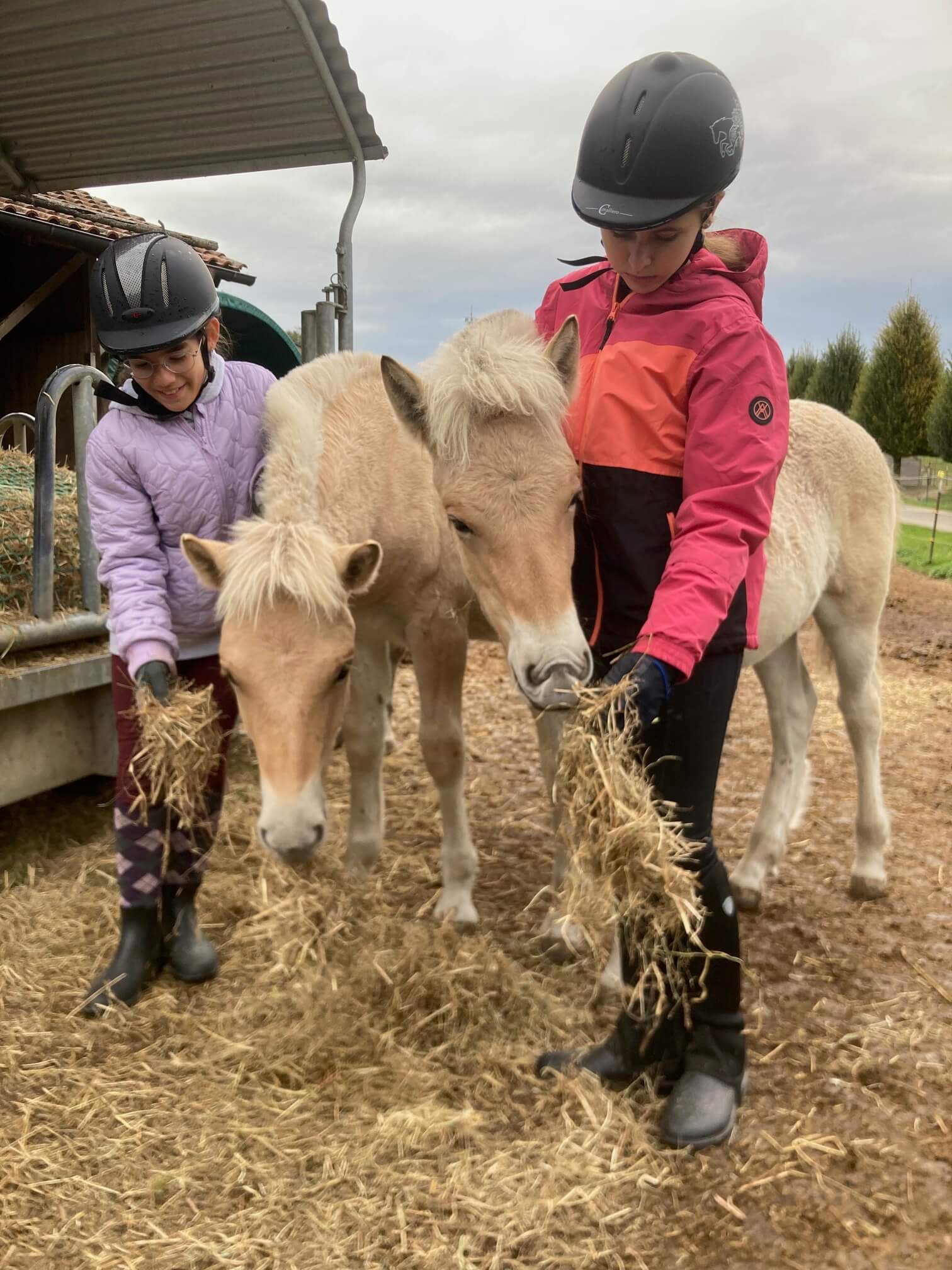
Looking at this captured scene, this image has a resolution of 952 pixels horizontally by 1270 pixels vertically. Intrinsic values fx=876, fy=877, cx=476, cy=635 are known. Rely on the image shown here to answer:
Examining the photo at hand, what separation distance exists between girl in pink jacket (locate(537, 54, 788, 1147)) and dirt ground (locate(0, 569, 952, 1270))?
0.28m

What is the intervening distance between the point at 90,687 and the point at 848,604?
3.19 metres

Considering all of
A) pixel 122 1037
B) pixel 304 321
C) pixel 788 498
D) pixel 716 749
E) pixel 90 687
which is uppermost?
pixel 304 321

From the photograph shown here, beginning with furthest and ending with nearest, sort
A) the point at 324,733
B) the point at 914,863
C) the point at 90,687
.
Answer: the point at 914,863 → the point at 90,687 → the point at 324,733

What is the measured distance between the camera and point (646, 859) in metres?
1.92

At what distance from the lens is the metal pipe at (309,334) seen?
5.33 m

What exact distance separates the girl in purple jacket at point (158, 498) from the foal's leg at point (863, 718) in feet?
8.19

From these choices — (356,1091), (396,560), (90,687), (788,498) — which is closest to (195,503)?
(396,560)

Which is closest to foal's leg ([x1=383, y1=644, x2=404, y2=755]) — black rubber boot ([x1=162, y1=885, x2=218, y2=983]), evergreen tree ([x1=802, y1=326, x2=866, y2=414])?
black rubber boot ([x1=162, y1=885, x2=218, y2=983])

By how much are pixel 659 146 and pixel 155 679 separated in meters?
1.91

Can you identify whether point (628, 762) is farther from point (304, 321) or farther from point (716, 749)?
point (304, 321)

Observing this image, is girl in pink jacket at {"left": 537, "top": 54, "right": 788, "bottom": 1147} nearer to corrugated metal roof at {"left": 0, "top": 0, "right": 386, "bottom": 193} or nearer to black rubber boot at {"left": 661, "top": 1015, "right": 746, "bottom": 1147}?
black rubber boot at {"left": 661, "top": 1015, "right": 746, "bottom": 1147}

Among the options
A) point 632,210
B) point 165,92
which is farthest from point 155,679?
point 165,92

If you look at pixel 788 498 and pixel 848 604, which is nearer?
pixel 788 498

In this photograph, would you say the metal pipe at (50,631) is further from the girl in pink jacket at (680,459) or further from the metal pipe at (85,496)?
the girl in pink jacket at (680,459)
